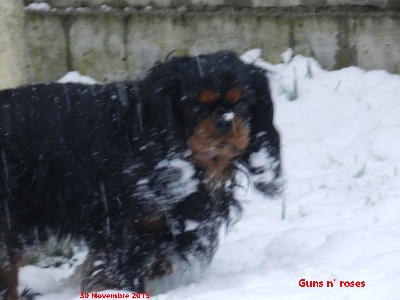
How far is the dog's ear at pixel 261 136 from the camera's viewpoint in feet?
13.8

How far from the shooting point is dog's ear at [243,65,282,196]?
4199mm

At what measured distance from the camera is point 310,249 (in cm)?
424

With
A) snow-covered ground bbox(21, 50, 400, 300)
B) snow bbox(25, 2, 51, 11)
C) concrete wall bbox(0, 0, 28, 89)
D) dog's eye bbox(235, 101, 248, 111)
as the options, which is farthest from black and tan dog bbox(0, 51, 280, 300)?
snow bbox(25, 2, 51, 11)

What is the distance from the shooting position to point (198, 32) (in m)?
6.26

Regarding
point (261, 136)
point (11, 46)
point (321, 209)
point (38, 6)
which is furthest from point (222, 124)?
point (38, 6)

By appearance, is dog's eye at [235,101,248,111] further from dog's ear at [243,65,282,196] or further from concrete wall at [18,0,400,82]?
concrete wall at [18,0,400,82]

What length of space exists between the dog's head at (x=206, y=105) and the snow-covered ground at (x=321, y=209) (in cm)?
56

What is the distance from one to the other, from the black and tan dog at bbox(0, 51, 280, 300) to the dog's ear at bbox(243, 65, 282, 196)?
0.23ft

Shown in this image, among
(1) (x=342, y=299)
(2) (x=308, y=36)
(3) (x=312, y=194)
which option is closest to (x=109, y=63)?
(2) (x=308, y=36)

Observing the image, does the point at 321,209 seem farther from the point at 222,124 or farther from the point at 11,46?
the point at 11,46

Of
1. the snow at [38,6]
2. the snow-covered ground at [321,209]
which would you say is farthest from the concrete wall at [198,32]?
the snow-covered ground at [321,209]

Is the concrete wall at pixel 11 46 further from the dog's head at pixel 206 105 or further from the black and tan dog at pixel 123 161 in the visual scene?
the dog's head at pixel 206 105

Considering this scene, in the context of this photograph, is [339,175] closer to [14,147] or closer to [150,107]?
[150,107]

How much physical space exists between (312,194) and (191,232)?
47.1 inches
